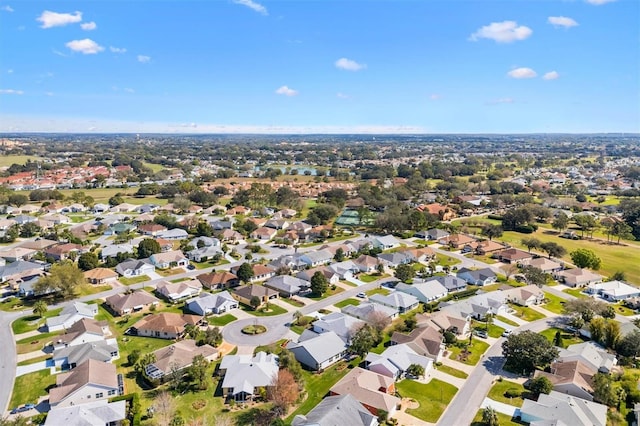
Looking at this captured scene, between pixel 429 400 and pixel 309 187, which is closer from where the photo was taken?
pixel 429 400

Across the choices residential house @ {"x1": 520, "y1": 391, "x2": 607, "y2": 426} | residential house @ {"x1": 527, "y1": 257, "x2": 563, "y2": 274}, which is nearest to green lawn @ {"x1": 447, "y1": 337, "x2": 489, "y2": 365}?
residential house @ {"x1": 520, "y1": 391, "x2": 607, "y2": 426}

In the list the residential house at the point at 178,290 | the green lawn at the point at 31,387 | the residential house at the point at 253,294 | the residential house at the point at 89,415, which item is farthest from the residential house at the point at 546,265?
the green lawn at the point at 31,387

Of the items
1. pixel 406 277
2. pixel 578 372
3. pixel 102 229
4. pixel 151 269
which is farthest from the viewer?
pixel 102 229

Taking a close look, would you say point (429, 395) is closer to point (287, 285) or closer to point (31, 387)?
point (287, 285)

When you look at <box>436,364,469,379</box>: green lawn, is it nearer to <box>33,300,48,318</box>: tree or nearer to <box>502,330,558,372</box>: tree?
<box>502,330,558,372</box>: tree

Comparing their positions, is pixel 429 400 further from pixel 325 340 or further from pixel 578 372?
pixel 578 372

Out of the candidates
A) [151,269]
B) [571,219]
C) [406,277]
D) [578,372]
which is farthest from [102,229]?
[571,219]
